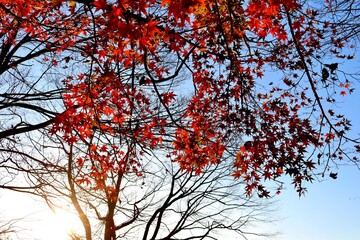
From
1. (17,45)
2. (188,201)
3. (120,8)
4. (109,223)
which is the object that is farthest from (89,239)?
(120,8)

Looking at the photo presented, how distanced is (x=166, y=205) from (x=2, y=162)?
747cm

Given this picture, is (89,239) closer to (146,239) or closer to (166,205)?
(146,239)

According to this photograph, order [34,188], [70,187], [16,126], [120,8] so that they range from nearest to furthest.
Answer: [120,8]
[16,126]
[34,188]
[70,187]

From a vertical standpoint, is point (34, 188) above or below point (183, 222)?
below

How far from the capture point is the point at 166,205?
14539 mm

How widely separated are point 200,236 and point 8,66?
996 cm

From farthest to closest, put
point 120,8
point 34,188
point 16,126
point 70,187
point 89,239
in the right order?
point 89,239, point 70,187, point 34,188, point 16,126, point 120,8

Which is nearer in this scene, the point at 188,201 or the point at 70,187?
the point at 70,187

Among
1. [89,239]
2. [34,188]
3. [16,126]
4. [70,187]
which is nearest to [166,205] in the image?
[89,239]

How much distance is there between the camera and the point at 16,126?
25.8 ft

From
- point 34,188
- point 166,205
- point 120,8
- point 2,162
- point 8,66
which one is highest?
point 8,66

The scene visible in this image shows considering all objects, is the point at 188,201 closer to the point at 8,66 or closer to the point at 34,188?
the point at 34,188

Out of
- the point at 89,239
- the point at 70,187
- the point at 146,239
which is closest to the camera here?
the point at 70,187

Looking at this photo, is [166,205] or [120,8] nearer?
[120,8]
